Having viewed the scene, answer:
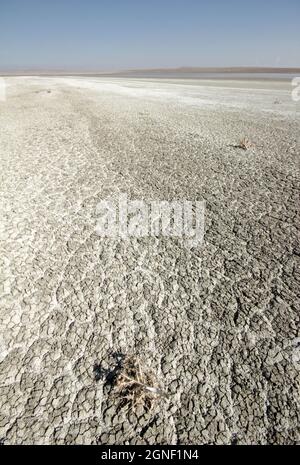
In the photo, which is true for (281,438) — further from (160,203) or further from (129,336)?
(160,203)

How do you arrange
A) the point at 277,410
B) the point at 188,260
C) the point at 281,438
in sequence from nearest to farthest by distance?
the point at 281,438, the point at 277,410, the point at 188,260

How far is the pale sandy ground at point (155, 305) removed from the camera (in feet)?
6.20

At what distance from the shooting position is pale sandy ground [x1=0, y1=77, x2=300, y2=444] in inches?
74.4

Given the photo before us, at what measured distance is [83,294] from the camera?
2.83 m

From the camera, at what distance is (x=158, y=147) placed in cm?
680

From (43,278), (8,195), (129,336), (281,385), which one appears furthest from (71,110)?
(281,385)

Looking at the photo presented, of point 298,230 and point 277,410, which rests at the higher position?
point 298,230

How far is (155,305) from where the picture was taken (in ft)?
8.95

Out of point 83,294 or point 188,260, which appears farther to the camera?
point 188,260

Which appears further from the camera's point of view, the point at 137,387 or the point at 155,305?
the point at 155,305

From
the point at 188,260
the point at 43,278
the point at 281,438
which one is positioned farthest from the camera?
the point at 188,260

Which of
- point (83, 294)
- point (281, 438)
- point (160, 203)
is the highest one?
point (160, 203)

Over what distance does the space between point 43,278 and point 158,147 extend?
470 cm

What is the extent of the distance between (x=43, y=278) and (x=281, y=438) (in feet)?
7.98
